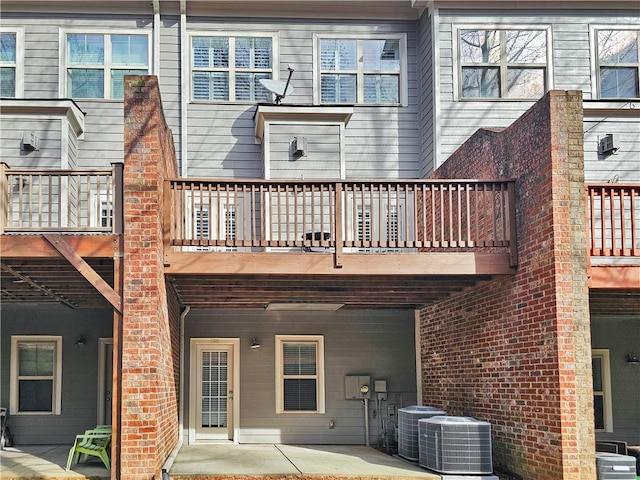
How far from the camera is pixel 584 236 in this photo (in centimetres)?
845

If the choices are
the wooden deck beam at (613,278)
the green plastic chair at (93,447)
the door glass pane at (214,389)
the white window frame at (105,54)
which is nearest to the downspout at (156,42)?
the white window frame at (105,54)

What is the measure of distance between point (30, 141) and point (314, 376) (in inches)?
243

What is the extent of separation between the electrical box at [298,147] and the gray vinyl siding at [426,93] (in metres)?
Result: 2.26

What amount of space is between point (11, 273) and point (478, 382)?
21.0ft

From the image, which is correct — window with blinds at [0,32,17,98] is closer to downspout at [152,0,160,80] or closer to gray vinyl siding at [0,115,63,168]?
gray vinyl siding at [0,115,63,168]

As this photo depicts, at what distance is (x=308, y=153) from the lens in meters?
12.7

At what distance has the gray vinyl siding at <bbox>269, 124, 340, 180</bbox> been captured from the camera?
41.6 feet

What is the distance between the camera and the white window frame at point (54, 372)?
477 inches

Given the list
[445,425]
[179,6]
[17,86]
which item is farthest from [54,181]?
[445,425]

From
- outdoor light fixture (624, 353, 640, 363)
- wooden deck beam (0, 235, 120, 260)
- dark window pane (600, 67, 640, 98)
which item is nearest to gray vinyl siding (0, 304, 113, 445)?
wooden deck beam (0, 235, 120, 260)

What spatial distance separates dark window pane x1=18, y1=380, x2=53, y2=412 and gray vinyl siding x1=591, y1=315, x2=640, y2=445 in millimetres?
9358

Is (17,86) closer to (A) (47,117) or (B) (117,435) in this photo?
(A) (47,117)

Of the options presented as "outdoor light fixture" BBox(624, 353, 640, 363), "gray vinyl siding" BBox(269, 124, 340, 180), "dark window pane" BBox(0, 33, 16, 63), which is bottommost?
"outdoor light fixture" BBox(624, 353, 640, 363)

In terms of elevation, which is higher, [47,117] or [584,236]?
[47,117]
